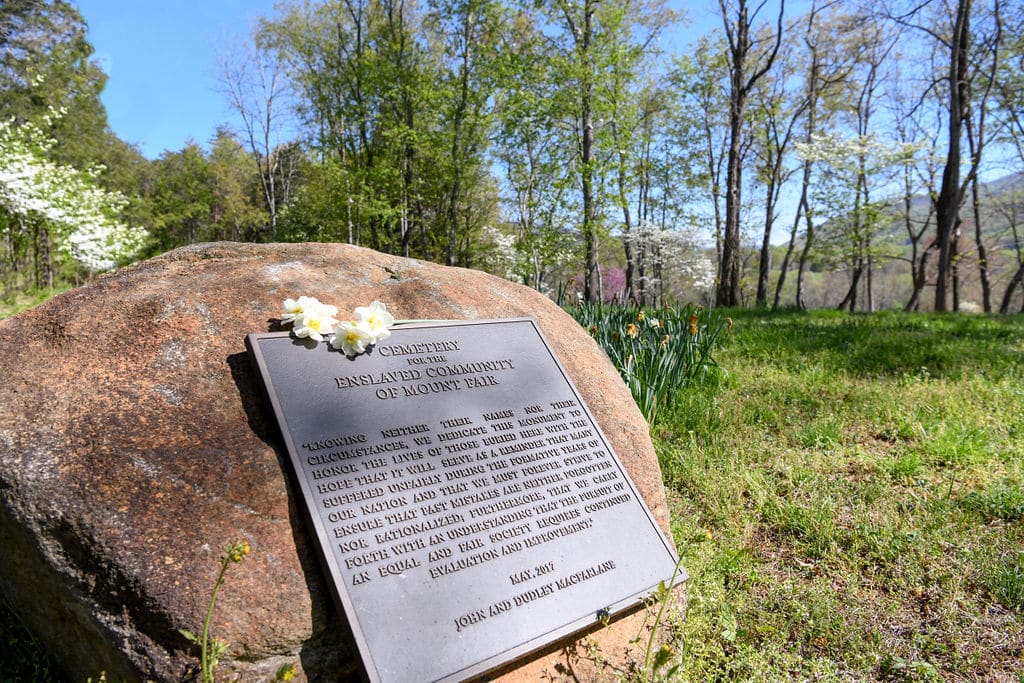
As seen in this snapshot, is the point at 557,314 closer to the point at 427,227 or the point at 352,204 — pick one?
the point at 352,204

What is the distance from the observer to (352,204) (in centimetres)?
1925

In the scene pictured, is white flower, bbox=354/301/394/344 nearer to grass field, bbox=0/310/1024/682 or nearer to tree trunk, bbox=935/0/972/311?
grass field, bbox=0/310/1024/682

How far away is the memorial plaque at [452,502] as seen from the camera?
4.99 feet

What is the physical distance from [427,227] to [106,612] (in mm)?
20914

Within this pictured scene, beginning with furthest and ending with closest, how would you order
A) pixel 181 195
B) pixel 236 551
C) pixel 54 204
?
pixel 181 195
pixel 54 204
pixel 236 551

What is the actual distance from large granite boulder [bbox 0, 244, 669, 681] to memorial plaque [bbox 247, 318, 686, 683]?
0.11m

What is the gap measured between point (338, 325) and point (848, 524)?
2468mm

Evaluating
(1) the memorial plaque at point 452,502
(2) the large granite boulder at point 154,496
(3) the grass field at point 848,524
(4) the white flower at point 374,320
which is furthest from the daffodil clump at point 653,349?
(2) the large granite boulder at point 154,496

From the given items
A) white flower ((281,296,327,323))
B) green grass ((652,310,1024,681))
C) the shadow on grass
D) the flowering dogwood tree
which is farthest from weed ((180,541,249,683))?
the flowering dogwood tree

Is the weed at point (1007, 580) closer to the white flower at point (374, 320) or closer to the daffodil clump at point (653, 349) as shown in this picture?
the daffodil clump at point (653, 349)

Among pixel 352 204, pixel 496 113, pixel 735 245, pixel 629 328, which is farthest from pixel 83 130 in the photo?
pixel 629 328

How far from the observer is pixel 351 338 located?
200 centimetres

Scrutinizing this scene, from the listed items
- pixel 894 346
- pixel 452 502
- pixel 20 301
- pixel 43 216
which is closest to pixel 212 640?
pixel 452 502

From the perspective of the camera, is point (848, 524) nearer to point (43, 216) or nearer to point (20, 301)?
point (20, 301)
